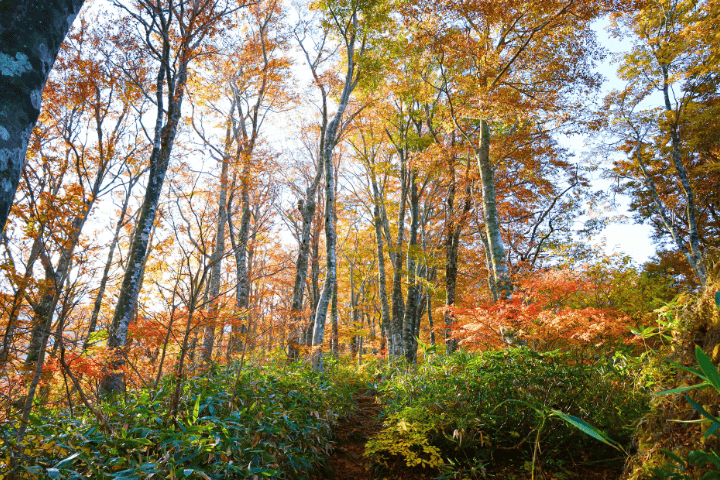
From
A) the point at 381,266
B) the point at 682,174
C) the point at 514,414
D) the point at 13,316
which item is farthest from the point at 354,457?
the point at 682,174

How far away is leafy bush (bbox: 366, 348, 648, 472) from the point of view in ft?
9.07

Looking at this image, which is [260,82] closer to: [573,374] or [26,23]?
[26,23]

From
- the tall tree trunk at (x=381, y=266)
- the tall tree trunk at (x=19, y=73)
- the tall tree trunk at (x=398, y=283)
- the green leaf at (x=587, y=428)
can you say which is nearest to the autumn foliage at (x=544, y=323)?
the green leaf at (x=587, y=428)

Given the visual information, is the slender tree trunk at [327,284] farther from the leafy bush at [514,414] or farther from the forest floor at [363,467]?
the leafy bush at [514,414]

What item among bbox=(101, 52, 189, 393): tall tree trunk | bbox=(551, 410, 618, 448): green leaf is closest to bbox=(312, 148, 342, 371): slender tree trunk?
bbox=(101, 52, 189, 393): tall tree trunk

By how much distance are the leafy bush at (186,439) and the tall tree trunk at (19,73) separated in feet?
5.61

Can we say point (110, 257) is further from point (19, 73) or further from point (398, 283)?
point (19, 73)

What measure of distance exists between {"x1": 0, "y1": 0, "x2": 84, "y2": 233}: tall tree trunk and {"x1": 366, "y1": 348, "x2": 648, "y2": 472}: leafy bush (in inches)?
134

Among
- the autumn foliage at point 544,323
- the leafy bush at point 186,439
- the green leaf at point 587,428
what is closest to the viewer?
the green leaf at point 587,428

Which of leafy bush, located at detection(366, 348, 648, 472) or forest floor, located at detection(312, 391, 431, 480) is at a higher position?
leafy bush, located at detection(366, 348, 648, 472)

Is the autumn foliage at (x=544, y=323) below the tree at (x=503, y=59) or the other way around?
below

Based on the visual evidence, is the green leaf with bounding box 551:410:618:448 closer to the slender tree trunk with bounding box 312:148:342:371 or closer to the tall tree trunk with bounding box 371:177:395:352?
the slender tree trunk with bounding box 312:148:342:371

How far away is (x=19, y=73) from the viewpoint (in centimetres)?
133

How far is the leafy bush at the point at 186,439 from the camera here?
2062 mm
